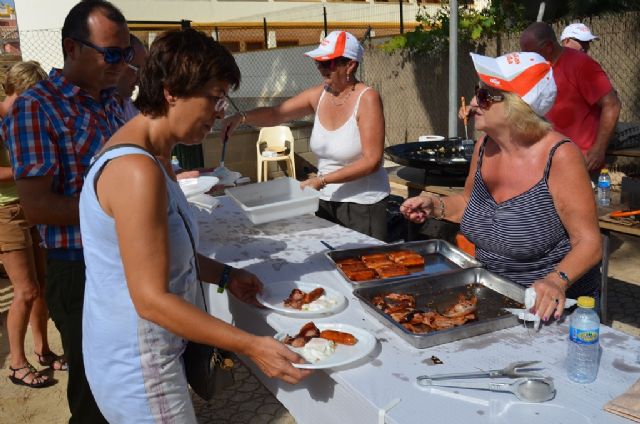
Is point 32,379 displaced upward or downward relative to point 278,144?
downward

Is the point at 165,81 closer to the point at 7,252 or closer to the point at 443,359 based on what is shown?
the point at 443,359

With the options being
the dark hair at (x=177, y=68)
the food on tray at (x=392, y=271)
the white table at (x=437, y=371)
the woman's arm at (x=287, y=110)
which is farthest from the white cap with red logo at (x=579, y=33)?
the dark hair at (x=177, y=68)

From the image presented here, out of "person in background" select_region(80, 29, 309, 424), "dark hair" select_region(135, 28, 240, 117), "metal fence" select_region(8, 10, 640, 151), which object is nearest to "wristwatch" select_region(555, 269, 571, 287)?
"person in background" select_region(80, 29, 309, 424)

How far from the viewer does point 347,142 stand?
10.0 ft

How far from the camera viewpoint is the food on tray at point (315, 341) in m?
1.54

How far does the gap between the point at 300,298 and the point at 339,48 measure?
157 cm

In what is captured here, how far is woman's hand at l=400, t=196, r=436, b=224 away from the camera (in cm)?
251

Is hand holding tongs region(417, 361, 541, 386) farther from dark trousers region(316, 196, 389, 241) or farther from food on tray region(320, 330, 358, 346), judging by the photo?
dark trousers region(316, 196, 389, 241)

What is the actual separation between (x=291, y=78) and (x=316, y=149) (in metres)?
10.9

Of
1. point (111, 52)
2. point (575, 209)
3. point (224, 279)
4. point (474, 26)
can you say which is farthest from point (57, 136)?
point (474, 26)

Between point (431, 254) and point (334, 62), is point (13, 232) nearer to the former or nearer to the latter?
point (334, 62)

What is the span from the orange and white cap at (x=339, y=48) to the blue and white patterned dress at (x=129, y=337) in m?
1.72

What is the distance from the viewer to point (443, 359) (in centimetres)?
154

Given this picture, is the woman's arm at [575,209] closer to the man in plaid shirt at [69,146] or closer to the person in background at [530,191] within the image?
the person in background at [530,191]
